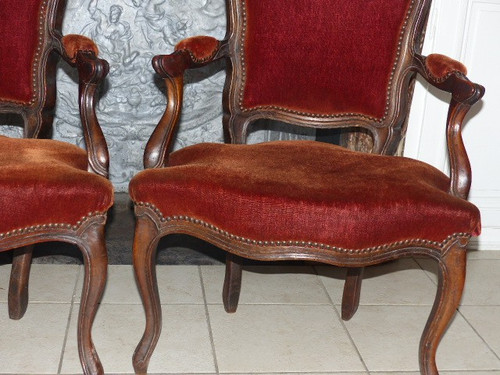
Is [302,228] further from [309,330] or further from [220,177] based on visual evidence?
[309,330]

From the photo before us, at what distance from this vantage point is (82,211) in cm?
169

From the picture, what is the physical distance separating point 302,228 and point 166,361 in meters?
0.61

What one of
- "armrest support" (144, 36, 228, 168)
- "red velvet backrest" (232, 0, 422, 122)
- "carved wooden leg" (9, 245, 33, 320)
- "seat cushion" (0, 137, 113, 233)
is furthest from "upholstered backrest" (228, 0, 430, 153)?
"carved wooden leg" (9, 245, 33, 320)

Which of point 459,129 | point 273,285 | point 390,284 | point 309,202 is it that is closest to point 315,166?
point 309,202

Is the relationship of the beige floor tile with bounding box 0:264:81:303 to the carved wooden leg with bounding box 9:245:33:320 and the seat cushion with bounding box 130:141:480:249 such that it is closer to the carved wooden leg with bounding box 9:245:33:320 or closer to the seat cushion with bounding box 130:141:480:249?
the carved wooden leg with bounding box 9:245:33:320

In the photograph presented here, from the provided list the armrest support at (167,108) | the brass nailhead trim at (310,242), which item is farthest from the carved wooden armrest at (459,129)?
the armrest support at (167,108)

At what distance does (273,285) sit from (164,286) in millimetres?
348

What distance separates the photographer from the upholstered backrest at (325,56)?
2102 mm

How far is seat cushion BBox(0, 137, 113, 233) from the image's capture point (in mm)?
1614

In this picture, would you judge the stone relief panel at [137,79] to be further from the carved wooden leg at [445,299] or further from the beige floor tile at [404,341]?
the carved wooden leg at [445,299]

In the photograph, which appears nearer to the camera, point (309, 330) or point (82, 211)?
point (82, 211)

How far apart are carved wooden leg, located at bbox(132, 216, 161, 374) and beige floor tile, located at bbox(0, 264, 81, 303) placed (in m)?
0.49

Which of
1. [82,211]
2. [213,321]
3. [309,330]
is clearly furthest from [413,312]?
[82,211]

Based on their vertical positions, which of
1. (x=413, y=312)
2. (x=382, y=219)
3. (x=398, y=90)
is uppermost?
(x=398, y=90)
